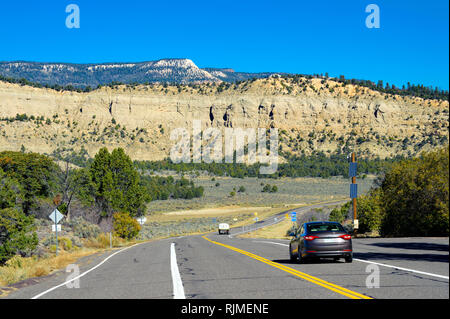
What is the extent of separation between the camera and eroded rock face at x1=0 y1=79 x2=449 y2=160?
5546 inches

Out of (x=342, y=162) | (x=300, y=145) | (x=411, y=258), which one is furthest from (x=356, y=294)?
(x=300, y=145)

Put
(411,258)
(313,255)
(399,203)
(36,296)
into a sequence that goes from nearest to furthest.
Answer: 1. (36,296)
2. (313,255)
3. (411,258)
4. (399,203)

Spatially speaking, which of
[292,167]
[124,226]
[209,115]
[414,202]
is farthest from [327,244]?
[209,115]

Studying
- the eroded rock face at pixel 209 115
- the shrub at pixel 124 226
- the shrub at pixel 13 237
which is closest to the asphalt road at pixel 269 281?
the shrub at pixel 13 237

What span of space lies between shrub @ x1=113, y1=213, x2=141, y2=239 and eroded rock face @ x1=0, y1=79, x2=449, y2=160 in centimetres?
8968

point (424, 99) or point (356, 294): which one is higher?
point (424, 99)

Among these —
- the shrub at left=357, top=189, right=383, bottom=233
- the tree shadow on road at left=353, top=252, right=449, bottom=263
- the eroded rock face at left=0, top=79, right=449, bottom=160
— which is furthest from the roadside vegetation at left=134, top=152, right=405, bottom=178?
the tree shadow on road at left=353, top=252, right=449, bottom=263

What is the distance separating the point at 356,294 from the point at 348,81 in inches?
6483

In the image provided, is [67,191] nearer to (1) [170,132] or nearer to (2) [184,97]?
(1) [170,132]

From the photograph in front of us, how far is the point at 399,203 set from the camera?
37.0 m

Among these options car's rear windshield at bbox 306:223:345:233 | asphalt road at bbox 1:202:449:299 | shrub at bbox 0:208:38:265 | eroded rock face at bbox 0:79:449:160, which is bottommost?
shrub at bbox 0:208:38:265

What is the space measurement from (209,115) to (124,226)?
4358 inches

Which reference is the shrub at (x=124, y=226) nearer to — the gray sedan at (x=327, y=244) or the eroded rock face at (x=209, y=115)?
the gray sedan at (x=327, y=244)

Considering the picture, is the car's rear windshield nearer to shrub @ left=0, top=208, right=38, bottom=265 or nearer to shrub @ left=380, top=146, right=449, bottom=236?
shrub @ left=380, top=146, right=449, bottom=236
